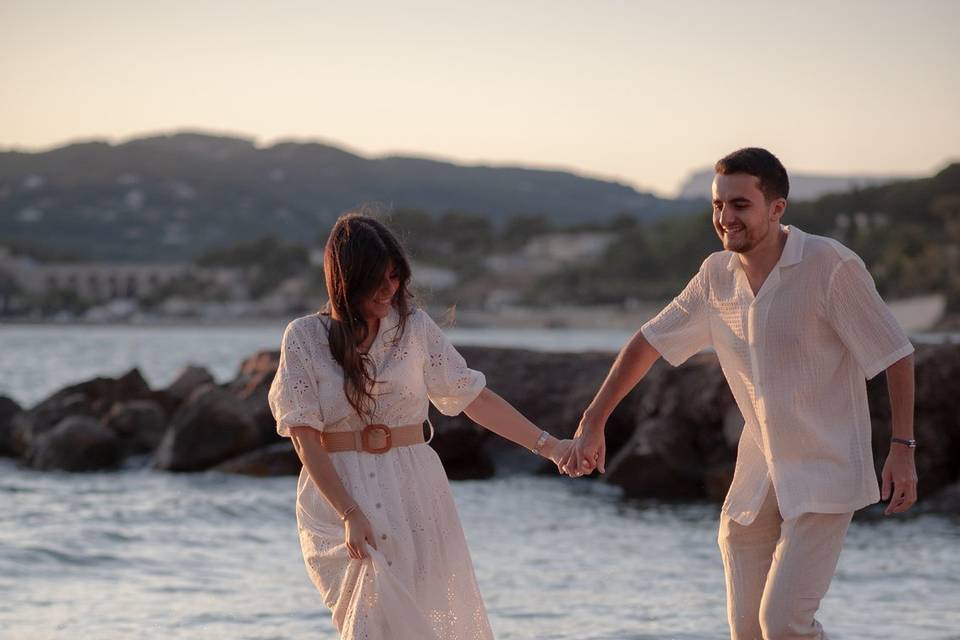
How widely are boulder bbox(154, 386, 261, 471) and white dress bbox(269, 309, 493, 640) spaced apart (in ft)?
35.3

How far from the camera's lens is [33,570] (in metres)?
9.90

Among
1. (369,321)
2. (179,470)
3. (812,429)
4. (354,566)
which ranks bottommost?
(179,470)

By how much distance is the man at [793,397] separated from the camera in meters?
4.49

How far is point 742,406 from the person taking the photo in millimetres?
4793

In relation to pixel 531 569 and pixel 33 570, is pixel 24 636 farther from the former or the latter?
pixel 531 569

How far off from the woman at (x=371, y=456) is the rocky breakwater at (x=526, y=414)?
27.8 feet

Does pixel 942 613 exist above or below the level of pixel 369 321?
below

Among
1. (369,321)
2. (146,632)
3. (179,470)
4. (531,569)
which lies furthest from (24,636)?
(179,470)

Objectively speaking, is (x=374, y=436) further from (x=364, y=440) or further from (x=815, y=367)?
(x=815, y=367)

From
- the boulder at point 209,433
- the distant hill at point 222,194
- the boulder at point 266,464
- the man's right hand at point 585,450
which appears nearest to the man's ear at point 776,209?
the man's right hand at point 585,450

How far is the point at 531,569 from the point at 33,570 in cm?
344

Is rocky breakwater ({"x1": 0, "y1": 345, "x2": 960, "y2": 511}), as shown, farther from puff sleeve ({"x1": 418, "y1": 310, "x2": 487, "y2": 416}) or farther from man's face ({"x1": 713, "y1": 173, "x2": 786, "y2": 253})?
puff sleeve ({"x1": 418, "y1": 310, "x2": 487, "y2": 416})

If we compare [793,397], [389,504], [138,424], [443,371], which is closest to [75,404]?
[138,424]

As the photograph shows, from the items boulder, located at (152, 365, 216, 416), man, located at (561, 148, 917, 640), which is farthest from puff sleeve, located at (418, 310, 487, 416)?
boulder, located at (152, 365, 216, 416)
